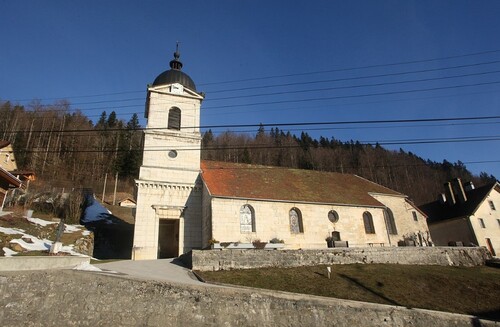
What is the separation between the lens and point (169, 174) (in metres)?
25.2

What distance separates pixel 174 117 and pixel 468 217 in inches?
1373

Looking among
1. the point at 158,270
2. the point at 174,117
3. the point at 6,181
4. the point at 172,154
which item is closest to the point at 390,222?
the point at 172,154

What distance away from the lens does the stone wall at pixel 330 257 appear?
16.2m

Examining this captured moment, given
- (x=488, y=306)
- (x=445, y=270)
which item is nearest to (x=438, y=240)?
(x=445, y=270)

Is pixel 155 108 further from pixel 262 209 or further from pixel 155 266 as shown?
pixel 155 266

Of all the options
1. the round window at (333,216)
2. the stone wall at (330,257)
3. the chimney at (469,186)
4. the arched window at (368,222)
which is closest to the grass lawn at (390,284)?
the stone wall at (330,257)

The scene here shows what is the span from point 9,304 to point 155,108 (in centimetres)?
2047

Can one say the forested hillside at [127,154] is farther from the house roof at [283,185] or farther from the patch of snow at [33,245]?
the patch of snow at [33,245]

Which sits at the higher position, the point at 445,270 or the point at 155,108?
the point at 155,108

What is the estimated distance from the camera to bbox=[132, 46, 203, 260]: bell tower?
23094 mm

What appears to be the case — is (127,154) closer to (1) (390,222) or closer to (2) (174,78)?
(2) (174,78)

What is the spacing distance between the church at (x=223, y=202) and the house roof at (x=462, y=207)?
9989mm

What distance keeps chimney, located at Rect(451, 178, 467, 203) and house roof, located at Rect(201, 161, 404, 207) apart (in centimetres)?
1442

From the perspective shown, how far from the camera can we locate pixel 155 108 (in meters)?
27.7
